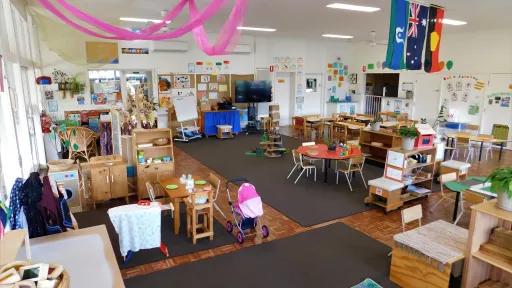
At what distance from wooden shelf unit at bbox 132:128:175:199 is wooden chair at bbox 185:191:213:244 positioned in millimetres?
1547

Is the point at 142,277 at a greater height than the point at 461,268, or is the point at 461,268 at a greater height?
the point at 461,268

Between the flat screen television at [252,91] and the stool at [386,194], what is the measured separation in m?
7.72

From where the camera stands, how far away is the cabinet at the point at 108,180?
5781 mm

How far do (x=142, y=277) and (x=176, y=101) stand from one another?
8.28m

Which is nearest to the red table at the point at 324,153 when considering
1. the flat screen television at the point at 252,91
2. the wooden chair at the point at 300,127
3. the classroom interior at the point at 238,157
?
the classroom interior at the point at 238,157

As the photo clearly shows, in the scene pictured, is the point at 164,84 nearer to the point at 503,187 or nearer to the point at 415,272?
the point at 415,272

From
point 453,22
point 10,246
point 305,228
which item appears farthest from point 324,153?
point 10,246

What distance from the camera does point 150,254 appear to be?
14.6 ft

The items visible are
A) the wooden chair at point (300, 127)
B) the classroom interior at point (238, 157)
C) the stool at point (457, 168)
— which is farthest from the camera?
the wooden chair at point (300, 127)

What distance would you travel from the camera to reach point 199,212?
4828mm

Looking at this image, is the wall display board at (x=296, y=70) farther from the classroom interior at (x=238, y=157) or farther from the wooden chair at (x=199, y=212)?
the wooden chair at (x=199, y=212)

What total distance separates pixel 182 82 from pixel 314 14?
19.4 feet

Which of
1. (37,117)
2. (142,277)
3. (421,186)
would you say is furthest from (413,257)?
(37,117)

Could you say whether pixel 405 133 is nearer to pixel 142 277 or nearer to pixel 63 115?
pixel 142 277
